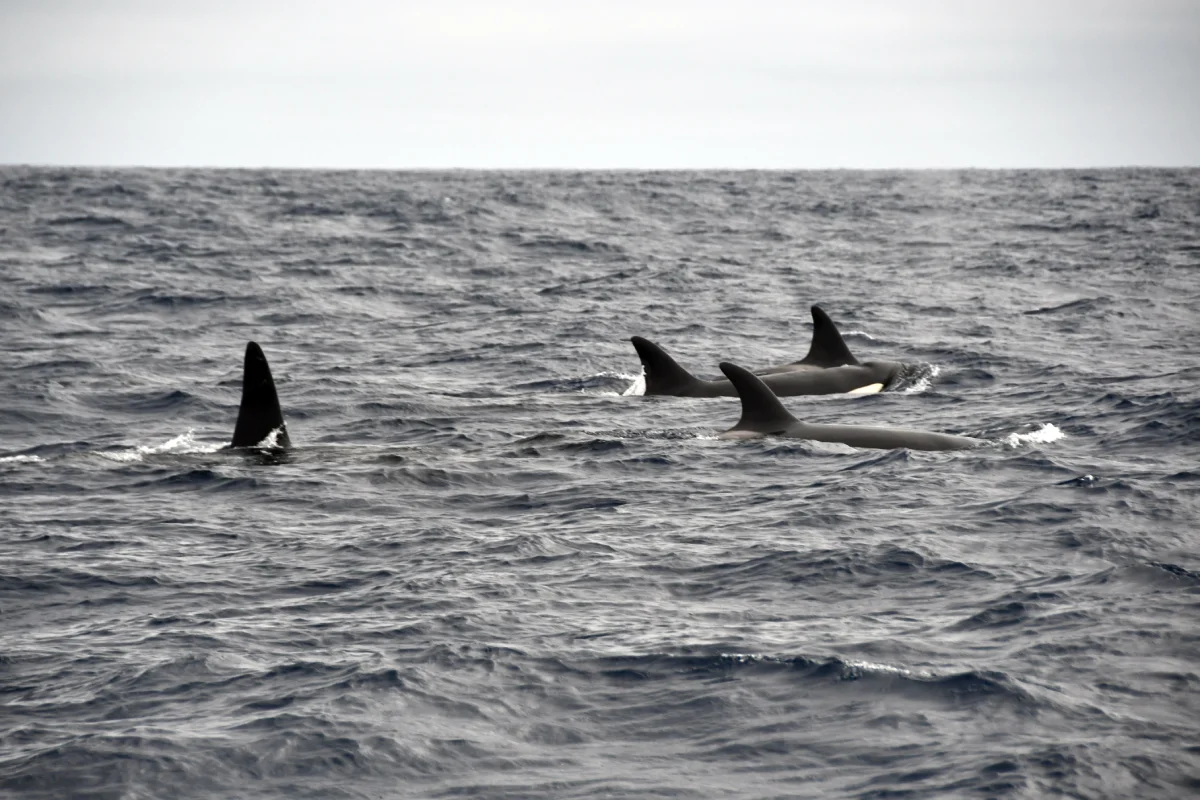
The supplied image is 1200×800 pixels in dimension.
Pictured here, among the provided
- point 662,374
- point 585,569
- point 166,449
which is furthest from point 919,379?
point 585,569

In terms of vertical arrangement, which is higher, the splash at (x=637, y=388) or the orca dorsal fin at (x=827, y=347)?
the orca dorsal fin at (x=827, y=347)

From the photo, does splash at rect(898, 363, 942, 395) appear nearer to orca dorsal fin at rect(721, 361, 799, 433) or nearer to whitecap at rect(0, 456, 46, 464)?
orca dorsal fin at rect(721, 361, 799, 433)

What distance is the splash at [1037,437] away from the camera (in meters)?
16.1

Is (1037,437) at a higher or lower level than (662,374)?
higher

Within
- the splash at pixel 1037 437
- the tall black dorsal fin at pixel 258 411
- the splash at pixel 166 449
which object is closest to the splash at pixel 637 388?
the splash at pixel 1037 437

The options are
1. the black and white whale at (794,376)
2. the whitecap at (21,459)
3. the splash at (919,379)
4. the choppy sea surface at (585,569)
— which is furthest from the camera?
the splash at (919,379)

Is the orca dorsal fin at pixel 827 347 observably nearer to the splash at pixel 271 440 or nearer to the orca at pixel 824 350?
the orca at pixel 824 350

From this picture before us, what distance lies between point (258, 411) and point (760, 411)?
5.68m

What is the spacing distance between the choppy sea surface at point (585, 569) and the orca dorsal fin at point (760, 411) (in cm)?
55

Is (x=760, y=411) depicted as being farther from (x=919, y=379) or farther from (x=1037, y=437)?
(x=919, y=379)

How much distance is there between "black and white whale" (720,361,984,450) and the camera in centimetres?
1589

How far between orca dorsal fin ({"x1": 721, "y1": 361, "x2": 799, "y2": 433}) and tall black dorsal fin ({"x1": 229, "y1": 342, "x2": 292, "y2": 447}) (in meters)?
5.17

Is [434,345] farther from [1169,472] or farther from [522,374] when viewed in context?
[1169,472]

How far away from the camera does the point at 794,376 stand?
21500 millimetres
